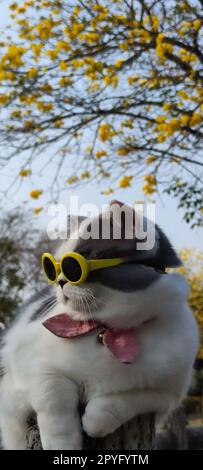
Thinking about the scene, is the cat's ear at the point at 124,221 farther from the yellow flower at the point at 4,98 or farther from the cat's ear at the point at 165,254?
the yellow flower at the point at 4,98

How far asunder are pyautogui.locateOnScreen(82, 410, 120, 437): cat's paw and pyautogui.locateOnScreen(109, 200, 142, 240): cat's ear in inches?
14.5

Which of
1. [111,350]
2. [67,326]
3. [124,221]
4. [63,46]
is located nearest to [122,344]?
[111,350]

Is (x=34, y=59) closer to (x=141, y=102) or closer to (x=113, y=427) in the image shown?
(x=141, y=102)

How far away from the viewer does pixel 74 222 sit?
1.23 m

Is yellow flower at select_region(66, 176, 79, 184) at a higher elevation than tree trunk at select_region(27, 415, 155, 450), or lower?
higher

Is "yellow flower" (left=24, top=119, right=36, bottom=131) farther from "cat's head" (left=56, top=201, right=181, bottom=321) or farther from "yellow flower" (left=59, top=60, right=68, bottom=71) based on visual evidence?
"cat's head" (left=56, top=201, right=181, bottom=321)

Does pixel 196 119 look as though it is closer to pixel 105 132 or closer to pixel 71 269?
pixel 105 132

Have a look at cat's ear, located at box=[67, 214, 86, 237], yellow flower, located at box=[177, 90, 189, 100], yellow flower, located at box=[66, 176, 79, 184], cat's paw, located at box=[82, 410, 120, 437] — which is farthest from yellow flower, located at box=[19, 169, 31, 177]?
cat's paw, located at box=[82, 410, 120, 437]

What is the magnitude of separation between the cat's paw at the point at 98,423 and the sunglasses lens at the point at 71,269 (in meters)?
0.28

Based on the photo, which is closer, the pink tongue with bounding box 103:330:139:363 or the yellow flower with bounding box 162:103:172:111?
the pink tongue with bounding box 103:330:139:363

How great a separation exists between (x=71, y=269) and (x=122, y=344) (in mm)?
187

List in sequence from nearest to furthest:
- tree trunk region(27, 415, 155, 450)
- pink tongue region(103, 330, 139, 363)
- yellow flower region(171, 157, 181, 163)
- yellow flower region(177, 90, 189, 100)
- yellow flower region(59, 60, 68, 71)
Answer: pink tongue region(103, 330, 139, 363), tree trunk region(27, 415, 155, 450), yellow flower region(177, 90, 189, 100), yellow flower region(59, 60, 68, 71), yellow flower region(171, 157, 181, 163)

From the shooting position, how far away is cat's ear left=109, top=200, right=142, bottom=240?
1.12 m

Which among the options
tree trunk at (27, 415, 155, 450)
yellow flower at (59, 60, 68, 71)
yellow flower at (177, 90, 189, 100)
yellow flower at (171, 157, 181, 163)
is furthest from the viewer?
yellow flower at (171, 157, 181, 163)
